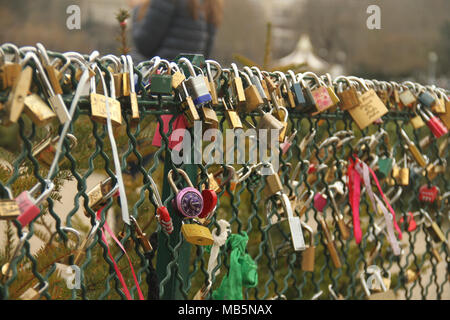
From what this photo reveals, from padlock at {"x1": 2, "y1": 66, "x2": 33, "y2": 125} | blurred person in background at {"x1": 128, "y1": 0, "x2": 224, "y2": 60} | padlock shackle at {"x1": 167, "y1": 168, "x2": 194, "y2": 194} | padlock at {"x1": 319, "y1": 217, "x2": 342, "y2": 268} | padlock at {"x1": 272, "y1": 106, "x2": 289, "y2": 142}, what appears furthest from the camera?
blurred person in background at {"x1": 128, "y1": 0, "x2": 224, "y2": 60}

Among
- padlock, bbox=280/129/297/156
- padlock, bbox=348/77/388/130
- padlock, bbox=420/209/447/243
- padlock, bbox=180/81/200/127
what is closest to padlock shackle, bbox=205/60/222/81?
padlock, bbox=180/81/200/127

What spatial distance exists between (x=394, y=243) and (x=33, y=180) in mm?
1261

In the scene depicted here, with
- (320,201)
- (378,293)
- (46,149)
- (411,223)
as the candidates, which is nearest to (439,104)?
(411,223)

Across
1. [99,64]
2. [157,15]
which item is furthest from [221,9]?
[99,64]

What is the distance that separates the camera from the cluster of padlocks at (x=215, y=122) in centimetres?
131

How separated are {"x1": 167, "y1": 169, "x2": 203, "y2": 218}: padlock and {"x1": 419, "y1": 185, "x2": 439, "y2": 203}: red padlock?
4.19ft

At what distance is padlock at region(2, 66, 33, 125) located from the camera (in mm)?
1213

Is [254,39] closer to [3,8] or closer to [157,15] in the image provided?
[3,8]

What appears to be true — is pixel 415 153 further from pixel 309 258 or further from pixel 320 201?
pixel 309 258

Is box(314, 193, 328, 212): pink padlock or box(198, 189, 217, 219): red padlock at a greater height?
box(198, 189, 217, 219): red padlock

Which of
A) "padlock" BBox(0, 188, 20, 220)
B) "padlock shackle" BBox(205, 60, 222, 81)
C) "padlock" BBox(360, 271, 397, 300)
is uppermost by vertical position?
"padlock shackle" BBox(205, 60, 222, 81)

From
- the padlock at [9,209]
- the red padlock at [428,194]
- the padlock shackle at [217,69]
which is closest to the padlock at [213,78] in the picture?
the padlock shackle at [217,69]

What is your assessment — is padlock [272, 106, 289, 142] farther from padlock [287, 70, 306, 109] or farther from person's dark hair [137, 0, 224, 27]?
person's dark hair [137, 0, 224, 27]

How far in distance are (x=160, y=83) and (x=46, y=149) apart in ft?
1.06
